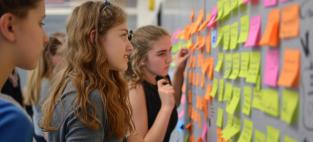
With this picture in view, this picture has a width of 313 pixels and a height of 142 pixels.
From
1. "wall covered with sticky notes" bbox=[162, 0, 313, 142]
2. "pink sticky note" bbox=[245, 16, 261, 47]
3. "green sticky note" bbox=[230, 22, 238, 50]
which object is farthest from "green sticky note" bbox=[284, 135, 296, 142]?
"green sticky note" bbox=[230, 22, 238, 50]

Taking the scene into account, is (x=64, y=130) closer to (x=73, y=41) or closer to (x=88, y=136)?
(x=88, y=136)

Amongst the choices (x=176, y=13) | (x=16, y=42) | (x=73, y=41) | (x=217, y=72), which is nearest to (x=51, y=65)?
(x=176, y=13)

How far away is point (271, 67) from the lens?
2.60 ft

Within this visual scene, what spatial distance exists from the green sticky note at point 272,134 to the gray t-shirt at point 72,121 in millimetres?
482

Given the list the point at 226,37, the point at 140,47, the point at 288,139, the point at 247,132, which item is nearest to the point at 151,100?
the point at 140,47

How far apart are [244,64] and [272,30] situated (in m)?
0.20

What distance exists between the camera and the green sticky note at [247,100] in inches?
37.0

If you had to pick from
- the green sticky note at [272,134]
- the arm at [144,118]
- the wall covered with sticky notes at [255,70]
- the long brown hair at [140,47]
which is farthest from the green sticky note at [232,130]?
the long brown hair at [140,47]

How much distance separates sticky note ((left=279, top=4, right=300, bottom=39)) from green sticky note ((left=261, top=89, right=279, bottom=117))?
125 millimetres

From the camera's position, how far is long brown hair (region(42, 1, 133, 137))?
3.77 feet

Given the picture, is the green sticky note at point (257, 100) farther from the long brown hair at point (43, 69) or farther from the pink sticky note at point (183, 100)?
the long brown hair at point (43, 69)

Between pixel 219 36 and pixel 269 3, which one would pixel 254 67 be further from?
pixel 219 36

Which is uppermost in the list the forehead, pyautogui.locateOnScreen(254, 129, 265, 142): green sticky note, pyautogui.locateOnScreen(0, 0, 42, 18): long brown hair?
pyautogui.locateOnScreen(0, 0, 42, 18): long brown hair

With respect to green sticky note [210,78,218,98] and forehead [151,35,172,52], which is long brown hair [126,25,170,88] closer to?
forehead [151,35,172,52]
